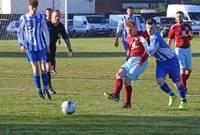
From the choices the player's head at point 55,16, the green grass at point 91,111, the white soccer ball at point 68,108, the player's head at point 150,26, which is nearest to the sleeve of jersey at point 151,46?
the player's head at point 150,26

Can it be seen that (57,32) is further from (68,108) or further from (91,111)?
(68,108)

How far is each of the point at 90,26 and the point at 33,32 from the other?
45.8m

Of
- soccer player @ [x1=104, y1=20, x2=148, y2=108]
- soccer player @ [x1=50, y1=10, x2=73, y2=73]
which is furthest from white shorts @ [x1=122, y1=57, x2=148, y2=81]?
soccer player @ [x1=50, y1=10, x2=73, y2=73]

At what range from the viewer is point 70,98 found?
547 inches

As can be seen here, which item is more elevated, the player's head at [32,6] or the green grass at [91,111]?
the player's head at [32,6]

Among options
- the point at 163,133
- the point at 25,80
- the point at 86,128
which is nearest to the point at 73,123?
the point at 86,128

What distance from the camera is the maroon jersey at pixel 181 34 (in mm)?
15070

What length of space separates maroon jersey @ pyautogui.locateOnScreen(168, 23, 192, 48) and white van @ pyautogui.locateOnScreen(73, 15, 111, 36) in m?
43.7

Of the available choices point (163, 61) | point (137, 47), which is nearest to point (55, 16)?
point (137, 47)

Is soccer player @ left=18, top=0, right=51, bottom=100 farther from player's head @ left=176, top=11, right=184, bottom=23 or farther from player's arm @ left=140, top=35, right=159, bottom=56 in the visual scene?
player's head @ left=176, top=11, right=184, bottom=23

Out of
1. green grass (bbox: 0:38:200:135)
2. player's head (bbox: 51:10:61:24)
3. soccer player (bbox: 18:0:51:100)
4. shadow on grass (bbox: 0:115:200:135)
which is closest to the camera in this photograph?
shadow on grass (bbox: 0:115:200:135)

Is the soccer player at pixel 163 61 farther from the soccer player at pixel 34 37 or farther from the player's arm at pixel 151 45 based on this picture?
the soccer player at pixel 34 37

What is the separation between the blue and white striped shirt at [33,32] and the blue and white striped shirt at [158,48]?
277cm

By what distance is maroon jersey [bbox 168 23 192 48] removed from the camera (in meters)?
15.1
